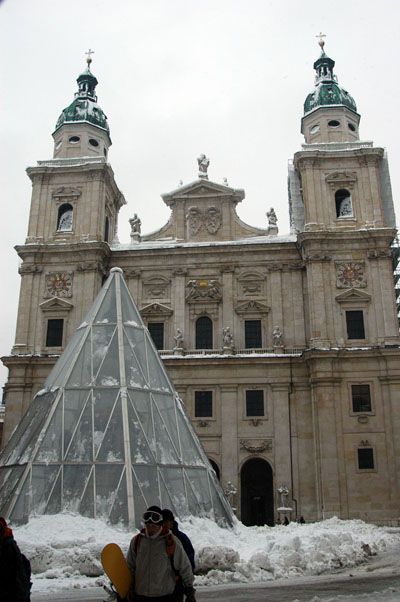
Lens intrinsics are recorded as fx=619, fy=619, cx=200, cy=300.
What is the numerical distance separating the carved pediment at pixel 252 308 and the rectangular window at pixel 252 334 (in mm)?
525

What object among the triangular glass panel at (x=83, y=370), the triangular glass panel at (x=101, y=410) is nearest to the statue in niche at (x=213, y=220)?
the triangular glass panel at (x=83, y=370)

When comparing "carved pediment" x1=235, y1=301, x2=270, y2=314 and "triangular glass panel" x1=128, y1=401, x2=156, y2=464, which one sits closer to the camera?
"triangular glass panel" x1=128, y1=401, x2=156, y2=464

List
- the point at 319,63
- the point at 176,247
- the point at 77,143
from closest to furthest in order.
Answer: the point at 176,247 < the point at 77,143 < the point at 319,63

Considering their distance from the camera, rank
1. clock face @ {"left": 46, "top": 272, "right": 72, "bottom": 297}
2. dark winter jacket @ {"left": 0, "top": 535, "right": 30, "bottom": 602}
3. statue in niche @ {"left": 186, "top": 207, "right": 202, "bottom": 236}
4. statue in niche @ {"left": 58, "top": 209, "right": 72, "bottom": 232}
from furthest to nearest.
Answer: statue in niche @ {"left": 58, "top": 209, "right": 72, "bottom": 232}
statue in niche @ {"left": 186, "top": 207, "right": 202, "bottom": 236}
clock face @ {"left": 46, "top": 272, "right": 72, "bottom": 297}
dark winter jacket @ {"left": 0, "top": 535, "right": 30, "bottom": 602}

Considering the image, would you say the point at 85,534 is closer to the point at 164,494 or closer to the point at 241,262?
the point at 164,494

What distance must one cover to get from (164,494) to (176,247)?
21.1m

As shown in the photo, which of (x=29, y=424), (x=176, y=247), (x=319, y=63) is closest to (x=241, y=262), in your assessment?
(x=176, y=247)

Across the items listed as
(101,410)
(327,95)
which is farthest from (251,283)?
(101,410)

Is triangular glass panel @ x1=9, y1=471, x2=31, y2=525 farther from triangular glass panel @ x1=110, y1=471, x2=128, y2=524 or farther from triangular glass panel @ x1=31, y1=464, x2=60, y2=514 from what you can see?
triangular glass panel @ x1=110, y1=471, x2=128, y2=524

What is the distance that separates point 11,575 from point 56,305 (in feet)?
93.6

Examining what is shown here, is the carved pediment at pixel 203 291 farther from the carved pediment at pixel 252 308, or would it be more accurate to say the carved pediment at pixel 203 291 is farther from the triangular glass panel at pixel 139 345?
the triangular glass panel at pixel 139 345

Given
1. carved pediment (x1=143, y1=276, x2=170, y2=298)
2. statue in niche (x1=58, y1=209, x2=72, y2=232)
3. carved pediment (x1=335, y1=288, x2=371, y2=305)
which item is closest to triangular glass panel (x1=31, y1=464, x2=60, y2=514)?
carved pediment (x1=143, y1=276, x2=170, y2=298)

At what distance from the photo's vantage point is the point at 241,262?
33469mm

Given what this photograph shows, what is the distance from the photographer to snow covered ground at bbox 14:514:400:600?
10.7m
